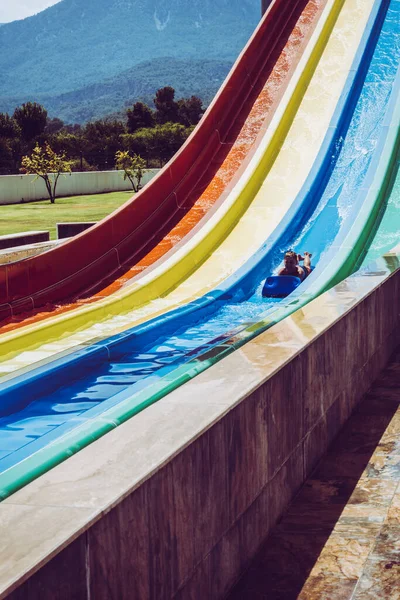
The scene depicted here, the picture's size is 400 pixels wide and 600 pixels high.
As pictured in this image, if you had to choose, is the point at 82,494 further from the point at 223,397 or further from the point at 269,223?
the point at 269,223

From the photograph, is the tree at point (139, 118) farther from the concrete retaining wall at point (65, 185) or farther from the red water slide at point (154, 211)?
the red water slide at point (154, 211)

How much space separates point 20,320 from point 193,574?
238 inches

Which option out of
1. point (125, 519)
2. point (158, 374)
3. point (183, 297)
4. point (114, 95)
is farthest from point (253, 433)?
point (114, 95)

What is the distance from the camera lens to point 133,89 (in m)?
167

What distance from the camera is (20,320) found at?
8.63 m

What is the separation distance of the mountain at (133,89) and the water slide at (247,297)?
139m

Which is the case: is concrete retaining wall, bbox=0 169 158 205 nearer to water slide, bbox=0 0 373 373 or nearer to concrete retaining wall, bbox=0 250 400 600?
water slide, bbox=0 0 373 373

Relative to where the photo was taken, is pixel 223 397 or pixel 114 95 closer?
pixel 223 397

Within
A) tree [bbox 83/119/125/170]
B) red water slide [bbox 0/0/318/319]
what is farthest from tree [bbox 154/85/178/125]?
red water slide [bbox 0/0/318/319]

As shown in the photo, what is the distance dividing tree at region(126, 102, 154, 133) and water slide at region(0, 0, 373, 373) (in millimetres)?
42812

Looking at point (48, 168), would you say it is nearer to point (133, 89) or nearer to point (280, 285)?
point (280, 285)

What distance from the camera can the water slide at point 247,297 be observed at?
3549 mm

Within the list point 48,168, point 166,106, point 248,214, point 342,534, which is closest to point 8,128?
point 166,106

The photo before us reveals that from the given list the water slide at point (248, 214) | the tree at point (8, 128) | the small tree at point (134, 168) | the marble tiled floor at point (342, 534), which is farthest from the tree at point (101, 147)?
the marble tiled floor at point (342, 534)
